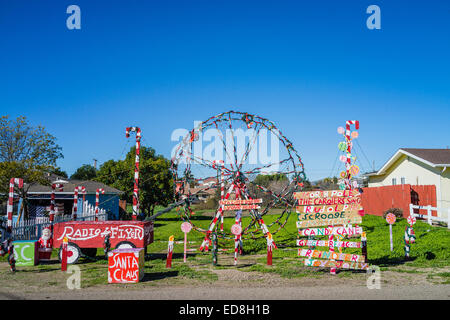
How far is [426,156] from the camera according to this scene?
24.1 metres

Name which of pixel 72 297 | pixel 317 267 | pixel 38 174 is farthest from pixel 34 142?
pixel 317 267

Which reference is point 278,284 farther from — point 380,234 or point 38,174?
point 38,174

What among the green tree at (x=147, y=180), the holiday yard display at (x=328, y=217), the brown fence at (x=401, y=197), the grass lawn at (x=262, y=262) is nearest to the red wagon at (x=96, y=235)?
the grass lawn at (x=262, y=262)

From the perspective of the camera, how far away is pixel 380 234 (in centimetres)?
1708

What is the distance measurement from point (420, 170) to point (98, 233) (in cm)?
2149

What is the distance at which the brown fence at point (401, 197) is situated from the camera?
2242 centimetres

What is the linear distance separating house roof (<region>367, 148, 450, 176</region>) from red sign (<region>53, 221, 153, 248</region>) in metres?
18.5

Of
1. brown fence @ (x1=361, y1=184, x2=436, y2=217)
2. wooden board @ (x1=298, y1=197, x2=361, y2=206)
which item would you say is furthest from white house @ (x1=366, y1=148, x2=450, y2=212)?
wooden board @ (x1=298, y1=197, x2=361, y2=206)

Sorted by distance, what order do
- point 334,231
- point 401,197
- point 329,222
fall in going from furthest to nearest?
point 401,197 → point 329,222 → point 334,231

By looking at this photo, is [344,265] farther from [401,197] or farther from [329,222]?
[401,197]

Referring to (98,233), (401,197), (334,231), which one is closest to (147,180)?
(401,197)
